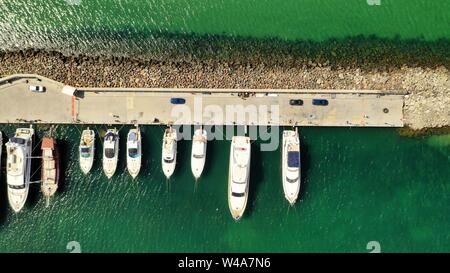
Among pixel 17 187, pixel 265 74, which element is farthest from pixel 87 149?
pixel 265 74

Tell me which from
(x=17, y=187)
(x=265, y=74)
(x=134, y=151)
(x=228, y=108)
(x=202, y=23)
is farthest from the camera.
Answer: (x=202, y=23)

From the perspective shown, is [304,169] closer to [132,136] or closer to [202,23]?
[132,136]

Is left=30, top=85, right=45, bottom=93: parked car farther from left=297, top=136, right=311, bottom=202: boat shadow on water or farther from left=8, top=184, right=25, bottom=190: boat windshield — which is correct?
left=297, top=136, right=311, bottom=202: boat shadow on water

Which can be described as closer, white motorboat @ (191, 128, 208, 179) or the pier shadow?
white motorboat @ (191, 128, 208, 179)

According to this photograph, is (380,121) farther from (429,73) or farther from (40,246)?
(40,246)

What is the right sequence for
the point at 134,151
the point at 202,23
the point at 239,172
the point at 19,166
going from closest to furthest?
the point at 19,166 < the point at 239,172 < the point at 134,151 < the point at 202,23

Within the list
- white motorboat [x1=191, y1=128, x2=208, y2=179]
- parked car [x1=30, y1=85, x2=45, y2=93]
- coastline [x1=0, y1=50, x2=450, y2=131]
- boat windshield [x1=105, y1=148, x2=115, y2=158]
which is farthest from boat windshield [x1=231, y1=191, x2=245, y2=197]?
parked car [x1=30, y1=85, x2=45, y2=93]
